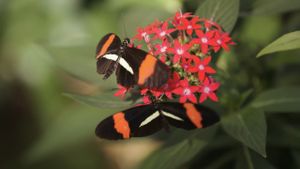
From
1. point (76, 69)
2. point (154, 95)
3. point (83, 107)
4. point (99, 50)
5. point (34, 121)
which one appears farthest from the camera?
point (34, 121)

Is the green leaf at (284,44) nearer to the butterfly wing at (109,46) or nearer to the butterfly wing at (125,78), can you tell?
the butterfly wing at (125,78)

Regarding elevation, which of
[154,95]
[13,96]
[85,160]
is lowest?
[85,160]

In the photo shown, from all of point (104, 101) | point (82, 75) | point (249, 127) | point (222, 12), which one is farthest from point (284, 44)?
point (82, 75)

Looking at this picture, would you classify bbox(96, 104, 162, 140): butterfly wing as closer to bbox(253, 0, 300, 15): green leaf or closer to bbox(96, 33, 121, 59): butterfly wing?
bbox(96, 33, 121, 59): butterfly wing

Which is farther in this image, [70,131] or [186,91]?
[70,131]

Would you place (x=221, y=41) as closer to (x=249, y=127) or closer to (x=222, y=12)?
(x=222, y=12)

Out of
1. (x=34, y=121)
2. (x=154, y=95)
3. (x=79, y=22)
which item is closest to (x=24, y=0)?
(x=79, y=22)

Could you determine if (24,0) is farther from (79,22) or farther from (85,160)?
(85,160)

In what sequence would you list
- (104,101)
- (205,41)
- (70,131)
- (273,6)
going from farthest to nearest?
(70,131), (273,6), (104,101), (205,41)
